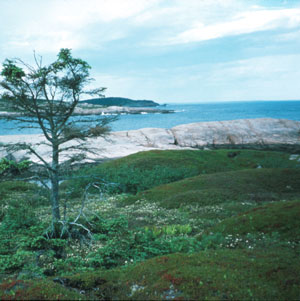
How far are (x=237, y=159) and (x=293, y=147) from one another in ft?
92.6

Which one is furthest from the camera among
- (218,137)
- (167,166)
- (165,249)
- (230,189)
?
(218,137)

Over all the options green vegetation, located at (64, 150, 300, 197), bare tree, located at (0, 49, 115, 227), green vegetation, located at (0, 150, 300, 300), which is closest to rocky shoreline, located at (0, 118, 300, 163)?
green vegetation, located at (64, 150, 300, 197)

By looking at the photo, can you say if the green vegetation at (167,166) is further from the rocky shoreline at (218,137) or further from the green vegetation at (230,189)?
the rocky shoreline at (218,137)

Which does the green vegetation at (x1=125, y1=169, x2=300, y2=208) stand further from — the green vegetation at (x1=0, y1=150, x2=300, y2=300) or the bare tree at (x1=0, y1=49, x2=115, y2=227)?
the bare tree at (x1=0, y1=49, x2=115, y2=227)

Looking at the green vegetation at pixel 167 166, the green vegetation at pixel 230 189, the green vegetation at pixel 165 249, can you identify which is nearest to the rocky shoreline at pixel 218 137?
the green vegetation at pixel 167 166

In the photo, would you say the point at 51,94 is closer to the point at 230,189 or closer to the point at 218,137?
the point at 230,189

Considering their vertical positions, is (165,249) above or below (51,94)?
below

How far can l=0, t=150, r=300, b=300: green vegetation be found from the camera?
24.4ft

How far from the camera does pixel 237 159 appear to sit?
186 feet

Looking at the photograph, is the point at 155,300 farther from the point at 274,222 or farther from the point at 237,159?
the point at 237,159

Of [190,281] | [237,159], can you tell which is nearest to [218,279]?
[190,281]

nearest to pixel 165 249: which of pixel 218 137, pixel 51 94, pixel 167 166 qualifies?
pixel 51 94

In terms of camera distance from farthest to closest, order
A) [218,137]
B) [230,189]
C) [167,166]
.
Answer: [218,137] → [167,166] → [230,189]

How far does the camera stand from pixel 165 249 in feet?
39.9
